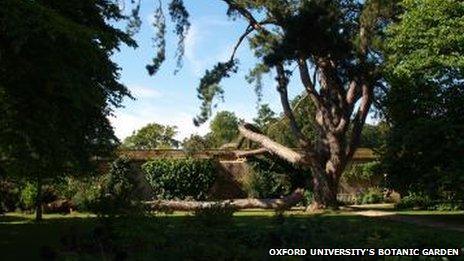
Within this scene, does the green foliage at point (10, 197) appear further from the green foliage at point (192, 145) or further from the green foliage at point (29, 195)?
the green foliage at point (192, 145)

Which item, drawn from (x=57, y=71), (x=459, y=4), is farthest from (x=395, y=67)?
(x=57, y=71)

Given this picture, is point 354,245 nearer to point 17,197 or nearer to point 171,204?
point 171,204

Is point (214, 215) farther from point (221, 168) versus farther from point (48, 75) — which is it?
point (221, 168)

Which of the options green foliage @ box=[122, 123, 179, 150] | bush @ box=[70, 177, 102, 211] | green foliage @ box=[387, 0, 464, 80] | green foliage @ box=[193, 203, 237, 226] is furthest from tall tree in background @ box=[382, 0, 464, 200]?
green foliage @ box=[122, 123, 179, 150]

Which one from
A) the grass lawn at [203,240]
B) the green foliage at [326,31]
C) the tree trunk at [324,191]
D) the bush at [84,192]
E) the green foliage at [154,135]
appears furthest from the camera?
the green foliage at [154,135]

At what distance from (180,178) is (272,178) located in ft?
15.6

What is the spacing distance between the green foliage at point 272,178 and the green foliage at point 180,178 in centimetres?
224

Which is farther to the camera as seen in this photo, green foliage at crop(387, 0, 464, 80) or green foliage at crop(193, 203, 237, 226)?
green foliage at crop(387, 0, 464, 80)

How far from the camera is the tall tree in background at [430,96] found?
59.7 feet

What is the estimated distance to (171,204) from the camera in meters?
27.1

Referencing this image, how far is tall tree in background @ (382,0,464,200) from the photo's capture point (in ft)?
59.7

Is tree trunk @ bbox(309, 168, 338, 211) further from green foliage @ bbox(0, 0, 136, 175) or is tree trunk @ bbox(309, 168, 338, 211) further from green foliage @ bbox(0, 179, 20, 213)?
green foliage @ bbox(0, 179, 20, 213)

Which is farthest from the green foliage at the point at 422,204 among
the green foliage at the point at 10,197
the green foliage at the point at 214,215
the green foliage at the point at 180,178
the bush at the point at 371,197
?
the green foliage at the point at 10,197

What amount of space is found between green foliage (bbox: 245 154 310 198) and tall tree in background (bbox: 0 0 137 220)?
15.0 meters
